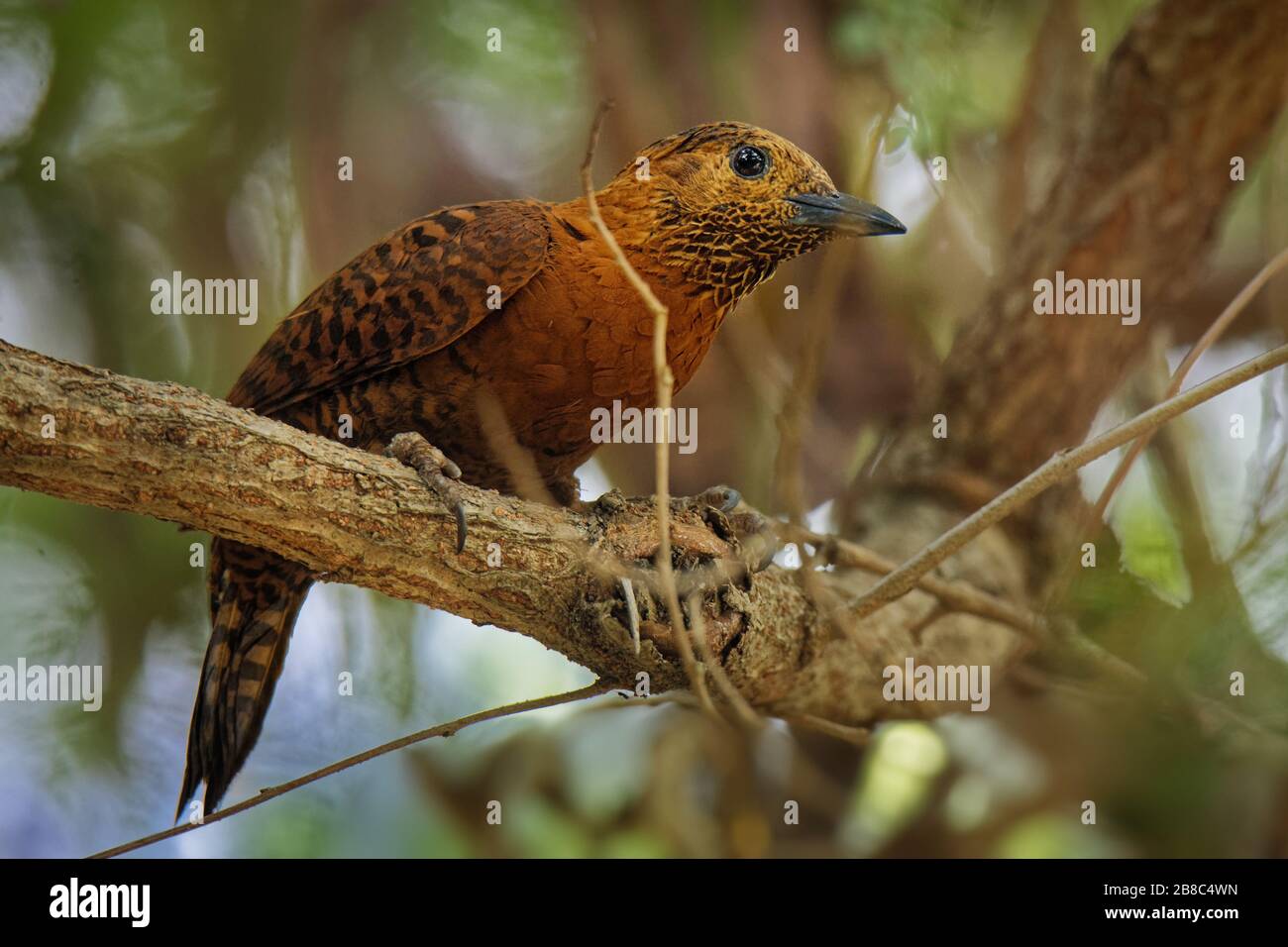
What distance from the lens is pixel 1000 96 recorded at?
466 centimetres

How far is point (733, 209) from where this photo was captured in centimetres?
302

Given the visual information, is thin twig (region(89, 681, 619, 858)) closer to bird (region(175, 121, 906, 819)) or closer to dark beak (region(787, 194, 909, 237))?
bird (region(175, 121, 906, 819))

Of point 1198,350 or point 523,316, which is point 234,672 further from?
point 1198,350

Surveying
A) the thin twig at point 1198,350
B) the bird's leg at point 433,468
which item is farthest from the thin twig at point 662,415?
the thin twig at point 1198,350

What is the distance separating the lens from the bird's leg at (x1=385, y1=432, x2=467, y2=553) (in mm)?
2330

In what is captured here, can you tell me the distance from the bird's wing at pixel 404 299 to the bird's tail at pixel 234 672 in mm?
534

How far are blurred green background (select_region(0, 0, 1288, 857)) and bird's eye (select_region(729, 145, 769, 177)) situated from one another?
2.25 feet

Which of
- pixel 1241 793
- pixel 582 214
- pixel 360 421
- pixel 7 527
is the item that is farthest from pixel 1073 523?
pixel 7 527

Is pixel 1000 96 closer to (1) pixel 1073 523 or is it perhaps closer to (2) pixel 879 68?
(2) pixel 879 68

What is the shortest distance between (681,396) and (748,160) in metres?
1.44

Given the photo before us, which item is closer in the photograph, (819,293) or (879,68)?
(819,293)

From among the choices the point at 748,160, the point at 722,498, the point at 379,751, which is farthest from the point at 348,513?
the point at 748,160

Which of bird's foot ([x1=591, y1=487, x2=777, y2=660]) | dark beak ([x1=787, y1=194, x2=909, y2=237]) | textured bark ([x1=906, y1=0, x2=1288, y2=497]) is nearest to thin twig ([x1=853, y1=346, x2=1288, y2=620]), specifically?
bird's foot ([x1=591, y1=487, x2=777, y2=660])

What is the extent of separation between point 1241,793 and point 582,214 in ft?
10.5
